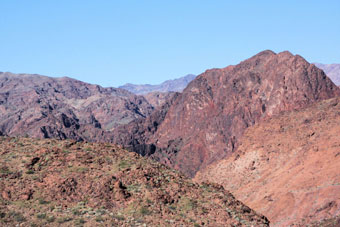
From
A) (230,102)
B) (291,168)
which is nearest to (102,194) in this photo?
(291,168)

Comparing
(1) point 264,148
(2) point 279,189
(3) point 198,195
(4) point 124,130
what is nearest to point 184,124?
(4) point 124,130

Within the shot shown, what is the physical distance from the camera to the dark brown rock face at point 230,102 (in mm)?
97438

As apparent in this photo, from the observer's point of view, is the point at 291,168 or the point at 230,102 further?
the point at 230,102

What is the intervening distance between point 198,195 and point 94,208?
5559 mm

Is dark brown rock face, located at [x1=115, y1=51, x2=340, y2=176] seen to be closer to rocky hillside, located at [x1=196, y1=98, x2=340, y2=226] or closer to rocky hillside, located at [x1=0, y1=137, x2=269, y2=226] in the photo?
rocky hillside, located at [x1=196, y1=98, x2=340, y2=226]

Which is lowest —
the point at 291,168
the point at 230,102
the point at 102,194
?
the point at 291,168

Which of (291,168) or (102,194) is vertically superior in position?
(102,194)

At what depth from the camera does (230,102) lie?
373 feet

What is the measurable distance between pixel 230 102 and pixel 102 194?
89.3 metres

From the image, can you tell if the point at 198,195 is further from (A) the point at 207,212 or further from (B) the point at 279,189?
(B) the point at 279,189

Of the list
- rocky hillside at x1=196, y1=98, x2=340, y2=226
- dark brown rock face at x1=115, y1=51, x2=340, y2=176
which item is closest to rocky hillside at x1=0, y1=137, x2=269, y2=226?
rocky hillside at x1=196, y1=98, x2=340, y2=226

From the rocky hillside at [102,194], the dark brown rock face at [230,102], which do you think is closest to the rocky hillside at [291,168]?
the dark brown rock face at [230,102]

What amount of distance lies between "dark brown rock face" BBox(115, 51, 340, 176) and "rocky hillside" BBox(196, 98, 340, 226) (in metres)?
10.3

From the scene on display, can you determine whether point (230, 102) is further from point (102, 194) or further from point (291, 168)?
point (102, 194)
